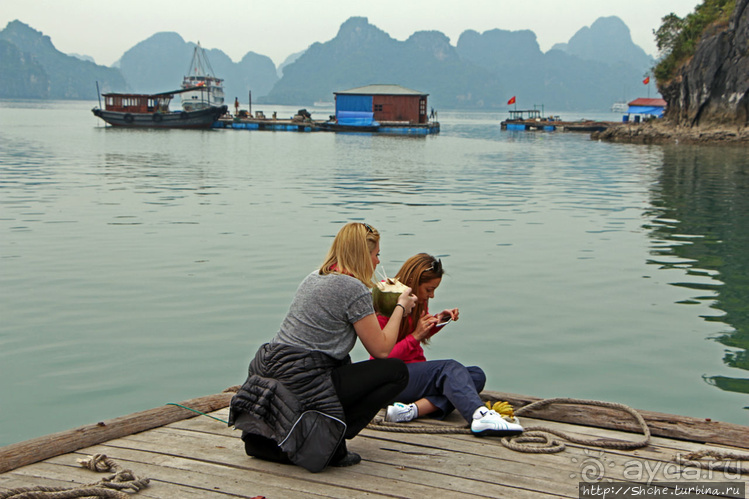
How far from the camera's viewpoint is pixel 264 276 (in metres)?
12.5

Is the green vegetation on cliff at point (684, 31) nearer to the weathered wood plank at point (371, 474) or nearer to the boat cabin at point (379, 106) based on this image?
the boat cabin at point (379, 106)

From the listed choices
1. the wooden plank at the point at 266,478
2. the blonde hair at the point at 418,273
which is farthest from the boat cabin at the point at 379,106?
the wooden plank at the point at 266,478

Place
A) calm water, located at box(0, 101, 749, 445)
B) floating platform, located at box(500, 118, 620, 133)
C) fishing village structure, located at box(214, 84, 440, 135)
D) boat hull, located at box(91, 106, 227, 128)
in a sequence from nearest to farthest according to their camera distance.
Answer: calm water, located at box(0, 101, 749, 445), boat hull, located at box(91, 106, 227, 128), fishing village structure, located at box(214, 84, 440, 135), floating platform, located at box(500, 118, 620, 133)

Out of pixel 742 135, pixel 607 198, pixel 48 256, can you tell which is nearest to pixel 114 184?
pixel 48 256

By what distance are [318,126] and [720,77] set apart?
37.2 metres

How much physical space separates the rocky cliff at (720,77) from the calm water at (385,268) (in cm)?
3086

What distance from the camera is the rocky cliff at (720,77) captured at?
181ft

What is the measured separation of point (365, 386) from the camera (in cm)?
437

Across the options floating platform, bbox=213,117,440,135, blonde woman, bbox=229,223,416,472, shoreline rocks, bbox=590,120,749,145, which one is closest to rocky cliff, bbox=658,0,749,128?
shoreline rocks, bbox=590,120,749,145

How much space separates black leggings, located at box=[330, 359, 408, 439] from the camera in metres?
4.35

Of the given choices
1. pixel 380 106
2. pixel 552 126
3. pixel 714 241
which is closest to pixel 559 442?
pixel 714 241

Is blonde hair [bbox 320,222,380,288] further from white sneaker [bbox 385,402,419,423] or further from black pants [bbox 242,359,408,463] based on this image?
white sneaker [bbox 385,402,419,423]

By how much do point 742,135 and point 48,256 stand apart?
5041 centimetres

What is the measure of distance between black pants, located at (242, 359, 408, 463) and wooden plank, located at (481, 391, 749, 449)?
4.25 ft
